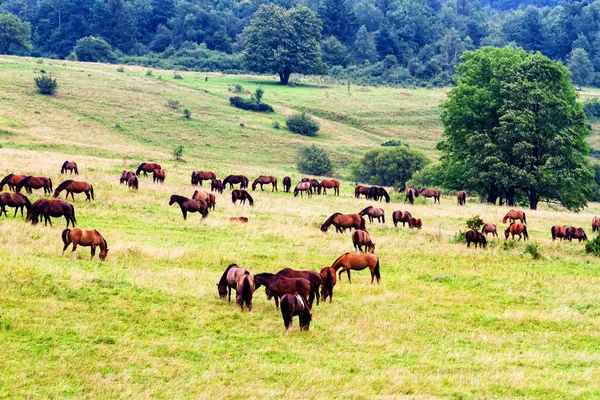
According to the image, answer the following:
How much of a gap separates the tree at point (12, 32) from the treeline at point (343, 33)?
5217 mm

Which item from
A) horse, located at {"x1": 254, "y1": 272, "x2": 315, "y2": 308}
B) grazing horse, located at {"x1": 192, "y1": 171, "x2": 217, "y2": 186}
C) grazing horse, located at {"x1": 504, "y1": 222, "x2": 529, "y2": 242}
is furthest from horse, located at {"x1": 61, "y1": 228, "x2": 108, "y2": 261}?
grazing horse, located at {"x1": 192, "y1": 171, "x2": 217, "y2": 186}

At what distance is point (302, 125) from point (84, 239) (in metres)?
67.6

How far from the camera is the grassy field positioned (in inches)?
540

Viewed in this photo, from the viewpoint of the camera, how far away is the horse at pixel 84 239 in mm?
21375

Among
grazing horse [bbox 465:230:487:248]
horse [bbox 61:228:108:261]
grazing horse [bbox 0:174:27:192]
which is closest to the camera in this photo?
horse [bbox 61:228:108:261]

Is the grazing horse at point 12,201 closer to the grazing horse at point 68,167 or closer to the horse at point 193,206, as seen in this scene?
the horse at point 193,206

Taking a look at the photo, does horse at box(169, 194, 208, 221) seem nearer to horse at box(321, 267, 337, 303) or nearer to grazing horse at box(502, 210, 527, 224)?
horse at box(321, 267, 337, 303)

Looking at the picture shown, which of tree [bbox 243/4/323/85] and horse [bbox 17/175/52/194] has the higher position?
tree [bbox 243/4/323/85]

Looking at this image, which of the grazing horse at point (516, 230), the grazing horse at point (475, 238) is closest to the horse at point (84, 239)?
the grazing horse at point (475, 238)

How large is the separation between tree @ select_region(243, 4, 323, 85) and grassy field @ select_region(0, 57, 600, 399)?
74907 millimetres

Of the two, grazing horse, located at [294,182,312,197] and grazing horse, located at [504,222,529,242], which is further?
grazing horse, located at [294,182,312,197]

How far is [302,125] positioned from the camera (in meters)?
88.1

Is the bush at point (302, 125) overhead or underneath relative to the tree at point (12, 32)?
underneath

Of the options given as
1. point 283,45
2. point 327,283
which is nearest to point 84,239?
point 327,283
